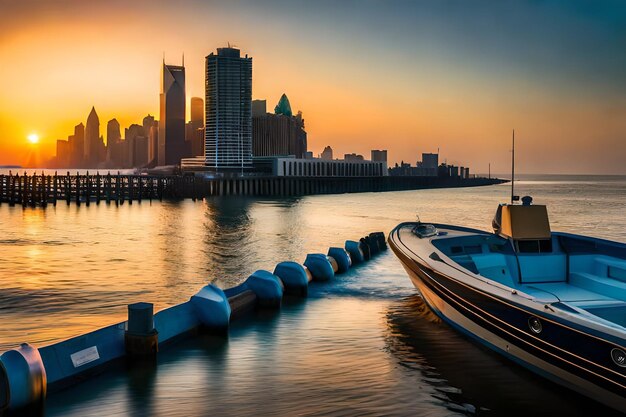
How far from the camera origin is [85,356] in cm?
1115

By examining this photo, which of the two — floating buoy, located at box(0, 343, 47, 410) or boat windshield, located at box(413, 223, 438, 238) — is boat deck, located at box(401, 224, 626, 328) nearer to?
boat windshield, located at box(413, 223, 438, 238)

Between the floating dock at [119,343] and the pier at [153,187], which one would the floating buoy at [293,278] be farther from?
the pier at [153,187]

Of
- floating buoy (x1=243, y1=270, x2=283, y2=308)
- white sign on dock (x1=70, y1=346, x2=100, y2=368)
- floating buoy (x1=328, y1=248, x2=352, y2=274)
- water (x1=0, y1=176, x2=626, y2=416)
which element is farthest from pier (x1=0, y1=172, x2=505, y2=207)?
white sign on dock (x1=70, y1=346, x2=100, y2=368)

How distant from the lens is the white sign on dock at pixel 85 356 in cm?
1090

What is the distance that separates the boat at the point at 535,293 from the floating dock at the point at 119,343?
4.79 metres

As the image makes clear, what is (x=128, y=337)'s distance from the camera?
Result: 12.1 m

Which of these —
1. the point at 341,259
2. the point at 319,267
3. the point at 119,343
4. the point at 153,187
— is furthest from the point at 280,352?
the point at 153,187

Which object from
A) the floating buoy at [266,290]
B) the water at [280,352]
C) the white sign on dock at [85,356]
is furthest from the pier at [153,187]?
the white sign on dock at [85,356]

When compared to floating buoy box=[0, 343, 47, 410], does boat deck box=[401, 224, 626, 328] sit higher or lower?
higher

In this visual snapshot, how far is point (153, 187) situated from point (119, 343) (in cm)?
9726

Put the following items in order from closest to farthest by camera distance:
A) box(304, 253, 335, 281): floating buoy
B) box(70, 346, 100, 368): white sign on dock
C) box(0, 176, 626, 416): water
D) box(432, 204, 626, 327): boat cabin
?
box(0, 176, 626, 416): water, box(70, 346, 100, 368): white sign on dock, box(432, 204, 626, 327): boat cabin, box(304, 253, 335, 281): floating buoy

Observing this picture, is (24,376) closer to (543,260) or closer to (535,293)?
(535,293)

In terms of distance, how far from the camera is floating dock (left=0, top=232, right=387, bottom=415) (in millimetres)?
9211

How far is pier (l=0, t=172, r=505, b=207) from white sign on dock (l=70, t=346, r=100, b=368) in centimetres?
7053
